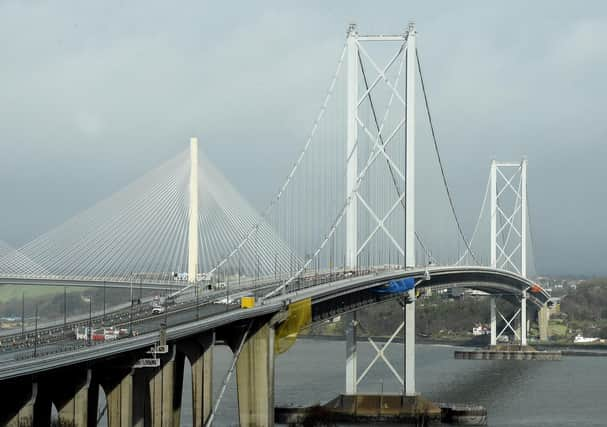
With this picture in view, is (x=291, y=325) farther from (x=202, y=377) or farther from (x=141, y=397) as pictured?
(x=141, y=397)

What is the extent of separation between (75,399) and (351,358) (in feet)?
58.7

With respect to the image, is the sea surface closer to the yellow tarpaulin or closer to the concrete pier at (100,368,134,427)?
the yellow tarpaulin

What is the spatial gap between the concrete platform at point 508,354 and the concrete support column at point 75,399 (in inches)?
2160

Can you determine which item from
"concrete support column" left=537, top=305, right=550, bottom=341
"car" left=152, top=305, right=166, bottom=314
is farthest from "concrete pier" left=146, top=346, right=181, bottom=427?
"concrete support column" left=537, top=305, right=550, bottom=341

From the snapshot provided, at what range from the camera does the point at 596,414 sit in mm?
44906

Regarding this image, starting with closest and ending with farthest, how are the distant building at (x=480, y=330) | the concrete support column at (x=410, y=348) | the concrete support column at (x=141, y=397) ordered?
the concrete support column at (x=141, y=397)
the concrete support column at (x=410, y=348)
the distant building at (x=480, y=330)

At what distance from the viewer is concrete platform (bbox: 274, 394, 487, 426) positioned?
3975 cm

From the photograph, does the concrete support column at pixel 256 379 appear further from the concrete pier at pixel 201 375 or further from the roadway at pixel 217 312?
the concrete pier at pixel 201 375

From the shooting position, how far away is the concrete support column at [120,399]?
87.0ft

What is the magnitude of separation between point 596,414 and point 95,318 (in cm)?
2017

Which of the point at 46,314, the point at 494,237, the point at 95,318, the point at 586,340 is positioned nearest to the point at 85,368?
the point at 95,318

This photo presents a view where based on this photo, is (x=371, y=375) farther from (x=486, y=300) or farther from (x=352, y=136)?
(x=486, y=300)

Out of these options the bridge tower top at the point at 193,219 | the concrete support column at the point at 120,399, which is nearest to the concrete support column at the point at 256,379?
the concrete support column at the point at 120,399

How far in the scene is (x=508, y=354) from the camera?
80000mm
